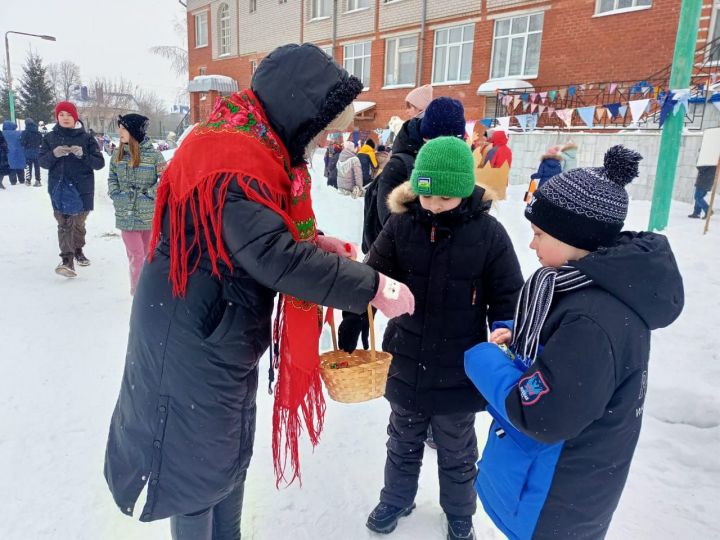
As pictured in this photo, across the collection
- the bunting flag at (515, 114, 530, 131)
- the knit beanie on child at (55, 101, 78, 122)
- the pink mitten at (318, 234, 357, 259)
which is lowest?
the pink mitten at (318, 234, 357, 259)

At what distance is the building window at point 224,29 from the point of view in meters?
28.3

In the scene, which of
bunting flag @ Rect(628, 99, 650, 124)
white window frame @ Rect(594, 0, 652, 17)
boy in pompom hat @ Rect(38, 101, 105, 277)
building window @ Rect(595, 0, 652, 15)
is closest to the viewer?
boy in pompom hat @ Rect(38, 101, 105, 277)

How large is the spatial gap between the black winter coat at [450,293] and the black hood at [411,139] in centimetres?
122

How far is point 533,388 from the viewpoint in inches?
55.1

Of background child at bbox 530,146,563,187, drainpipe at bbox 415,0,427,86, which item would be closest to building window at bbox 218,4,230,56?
drainpipe at bbox 415,0,427,86

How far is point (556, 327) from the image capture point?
144 centimetres

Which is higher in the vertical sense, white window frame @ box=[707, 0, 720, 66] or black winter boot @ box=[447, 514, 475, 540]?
white window frame @ box=[707, 0, 720, 66]

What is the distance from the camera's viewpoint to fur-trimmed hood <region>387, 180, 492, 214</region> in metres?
2.16

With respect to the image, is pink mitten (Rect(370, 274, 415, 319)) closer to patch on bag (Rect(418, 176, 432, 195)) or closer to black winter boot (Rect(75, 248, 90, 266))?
patch on bag (Rect(418, 176, 432, 195))

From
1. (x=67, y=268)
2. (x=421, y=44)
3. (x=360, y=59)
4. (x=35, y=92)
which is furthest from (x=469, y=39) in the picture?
(x=35, y=92)

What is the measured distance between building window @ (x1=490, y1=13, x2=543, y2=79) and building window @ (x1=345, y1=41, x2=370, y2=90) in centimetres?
609

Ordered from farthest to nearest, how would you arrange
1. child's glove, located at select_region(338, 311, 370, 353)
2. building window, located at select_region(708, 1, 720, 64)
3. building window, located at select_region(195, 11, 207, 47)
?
building window, located at select_region(195, 11, 207, 47) → building window, located at select_region(708, 1, 720, 64) → child's glove, located at select_region(338, 311, 370, 353)

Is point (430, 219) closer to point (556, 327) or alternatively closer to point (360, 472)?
point (556, 327)

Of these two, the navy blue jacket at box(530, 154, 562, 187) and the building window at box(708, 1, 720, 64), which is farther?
the building window at box(708, 1, 720, 64)
